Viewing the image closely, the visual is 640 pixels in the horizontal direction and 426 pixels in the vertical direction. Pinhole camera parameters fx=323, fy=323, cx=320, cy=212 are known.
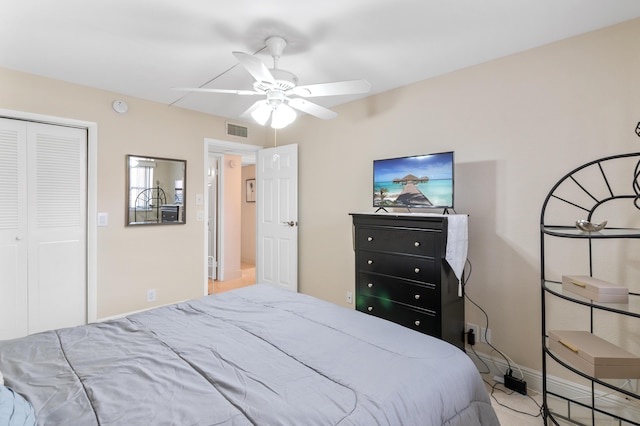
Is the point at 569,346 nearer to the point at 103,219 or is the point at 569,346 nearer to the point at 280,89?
the point at 280,89

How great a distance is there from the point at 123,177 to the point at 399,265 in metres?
2.92

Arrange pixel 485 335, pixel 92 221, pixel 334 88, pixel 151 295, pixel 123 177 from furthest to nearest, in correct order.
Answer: pixel 151 295 → pixel 123 177 → pixel 92 221 → pixel 485 335 → pixel 334 88

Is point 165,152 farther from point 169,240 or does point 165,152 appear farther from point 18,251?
point 18,251

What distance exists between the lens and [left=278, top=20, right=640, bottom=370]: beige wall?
2.10 m

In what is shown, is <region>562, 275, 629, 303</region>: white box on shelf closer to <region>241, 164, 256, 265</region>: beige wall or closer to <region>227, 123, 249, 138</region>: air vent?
<region>227, 123, 249, 138</region>: air vent

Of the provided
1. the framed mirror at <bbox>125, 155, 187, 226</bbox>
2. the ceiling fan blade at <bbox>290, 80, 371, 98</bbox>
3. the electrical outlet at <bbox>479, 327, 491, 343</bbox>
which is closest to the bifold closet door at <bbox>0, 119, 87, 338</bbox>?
the framed mirror at <bbox>125, 155, 187, 226</bbox>

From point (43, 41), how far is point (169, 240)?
6.93 feet

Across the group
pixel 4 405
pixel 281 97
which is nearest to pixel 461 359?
pixel 4 405

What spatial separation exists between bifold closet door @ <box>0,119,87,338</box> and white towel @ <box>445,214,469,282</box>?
11.1ft

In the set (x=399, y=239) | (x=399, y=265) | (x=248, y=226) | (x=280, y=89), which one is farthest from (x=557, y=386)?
(x=248, y=226)

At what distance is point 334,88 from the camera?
7.02ft

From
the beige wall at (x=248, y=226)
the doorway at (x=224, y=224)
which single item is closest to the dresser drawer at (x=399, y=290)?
the doorway at (x=224, y=224)

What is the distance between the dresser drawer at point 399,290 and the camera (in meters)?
2.38

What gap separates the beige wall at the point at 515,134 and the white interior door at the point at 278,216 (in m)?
1.11
